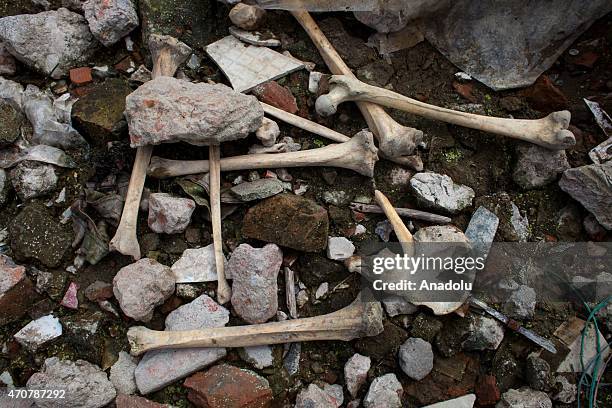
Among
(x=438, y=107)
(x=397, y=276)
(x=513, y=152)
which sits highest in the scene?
(x=438, y=107)

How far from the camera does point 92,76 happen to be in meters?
3.75

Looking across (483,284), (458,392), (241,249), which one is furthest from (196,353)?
(483,284)

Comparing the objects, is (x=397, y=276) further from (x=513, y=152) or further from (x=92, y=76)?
(x=92, y=76)

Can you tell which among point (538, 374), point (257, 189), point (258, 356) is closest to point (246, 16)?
point (257, 189)

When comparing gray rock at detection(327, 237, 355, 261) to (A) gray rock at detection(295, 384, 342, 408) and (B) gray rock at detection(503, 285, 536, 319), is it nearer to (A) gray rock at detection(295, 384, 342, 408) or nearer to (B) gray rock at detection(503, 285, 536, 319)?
(A) gray rock at detection(295, 384, 342, 408)

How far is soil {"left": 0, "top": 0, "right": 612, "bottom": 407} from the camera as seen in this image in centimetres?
307

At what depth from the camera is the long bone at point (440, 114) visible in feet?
11.0

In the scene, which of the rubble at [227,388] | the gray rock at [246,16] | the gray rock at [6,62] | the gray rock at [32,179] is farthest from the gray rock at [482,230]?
the gray rock at [6,62]

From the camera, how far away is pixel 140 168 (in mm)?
3248

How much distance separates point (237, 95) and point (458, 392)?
2.10 m

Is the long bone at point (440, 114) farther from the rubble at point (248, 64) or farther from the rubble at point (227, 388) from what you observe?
the rubble at point (227, 388)

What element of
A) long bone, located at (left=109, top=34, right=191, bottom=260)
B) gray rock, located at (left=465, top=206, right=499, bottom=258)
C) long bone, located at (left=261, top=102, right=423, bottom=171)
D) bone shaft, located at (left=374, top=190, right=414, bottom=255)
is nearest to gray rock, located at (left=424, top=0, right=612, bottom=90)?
long bone, located at (left=261, top=102, right=423, bottom=171)

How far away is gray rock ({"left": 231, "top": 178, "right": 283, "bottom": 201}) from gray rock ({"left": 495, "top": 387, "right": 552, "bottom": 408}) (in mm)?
1719

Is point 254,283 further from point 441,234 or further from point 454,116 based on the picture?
point 454,116
